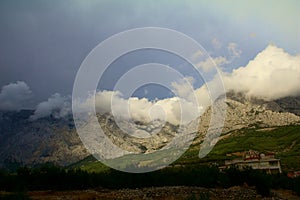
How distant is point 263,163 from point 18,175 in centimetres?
7050

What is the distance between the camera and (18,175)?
113 ft

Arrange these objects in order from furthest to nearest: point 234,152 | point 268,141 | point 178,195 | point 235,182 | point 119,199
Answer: point 268,141 < point 234,152 < point 235,182 < point 178,195 < point 119,199

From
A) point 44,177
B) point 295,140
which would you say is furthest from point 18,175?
point 295,140

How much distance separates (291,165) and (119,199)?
328ft

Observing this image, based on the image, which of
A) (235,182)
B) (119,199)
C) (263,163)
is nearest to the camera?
(119,199)

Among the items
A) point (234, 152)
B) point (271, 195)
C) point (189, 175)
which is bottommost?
point (271, 195)

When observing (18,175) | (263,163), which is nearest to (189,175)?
(18,175)

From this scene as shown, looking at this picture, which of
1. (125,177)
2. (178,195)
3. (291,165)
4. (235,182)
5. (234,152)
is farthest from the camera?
(234,152)

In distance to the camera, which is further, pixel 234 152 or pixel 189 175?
pixel 234 152

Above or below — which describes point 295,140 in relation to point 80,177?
above

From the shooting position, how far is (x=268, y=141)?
622ft

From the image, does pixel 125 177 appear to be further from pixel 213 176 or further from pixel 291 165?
pixel 291 165

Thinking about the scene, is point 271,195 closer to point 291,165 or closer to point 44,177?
point 44,177

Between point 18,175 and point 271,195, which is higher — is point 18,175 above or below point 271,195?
above
